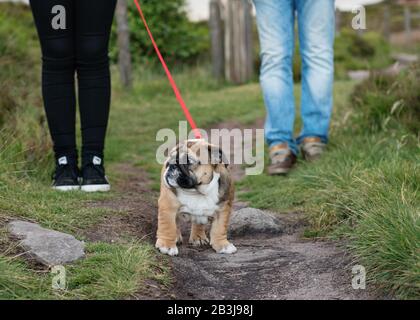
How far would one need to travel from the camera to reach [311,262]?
324cm

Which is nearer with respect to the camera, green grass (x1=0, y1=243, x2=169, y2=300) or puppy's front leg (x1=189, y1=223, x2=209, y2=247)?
green grass (x1=0, y1=243, x2=169, y2=300)

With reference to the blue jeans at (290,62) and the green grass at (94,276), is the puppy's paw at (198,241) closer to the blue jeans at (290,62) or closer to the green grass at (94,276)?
the green grass at (94,276)

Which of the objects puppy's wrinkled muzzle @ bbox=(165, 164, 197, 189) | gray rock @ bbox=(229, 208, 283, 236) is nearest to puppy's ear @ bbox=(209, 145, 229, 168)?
puppy's wrinkled muzzle @ bbox=(165, 164, 197, 189)

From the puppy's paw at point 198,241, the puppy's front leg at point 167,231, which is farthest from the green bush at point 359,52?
the puppy's front leg at point 167,231

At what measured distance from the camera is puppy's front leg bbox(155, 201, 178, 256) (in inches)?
130

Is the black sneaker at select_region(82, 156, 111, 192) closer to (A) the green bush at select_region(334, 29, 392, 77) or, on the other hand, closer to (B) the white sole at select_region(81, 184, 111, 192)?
(B) the white sole at select_region(81, 184, 111, 192)

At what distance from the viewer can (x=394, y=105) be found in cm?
515

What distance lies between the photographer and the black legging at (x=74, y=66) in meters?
4.09

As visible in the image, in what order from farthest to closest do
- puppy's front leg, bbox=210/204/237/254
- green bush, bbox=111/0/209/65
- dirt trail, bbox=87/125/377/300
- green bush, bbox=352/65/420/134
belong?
green bush, bbox=111/0/209/65 → green bush, bbox=352/65/420/134 → puppy's front leg, bbox=210/204/237/254 → dirt trail, bbox=87/125/377/300

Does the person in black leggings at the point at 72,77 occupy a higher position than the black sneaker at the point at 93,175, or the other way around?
the person in black leggings at the point at 72,77

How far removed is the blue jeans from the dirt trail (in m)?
1.37

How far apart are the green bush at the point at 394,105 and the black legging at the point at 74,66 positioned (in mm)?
2165
